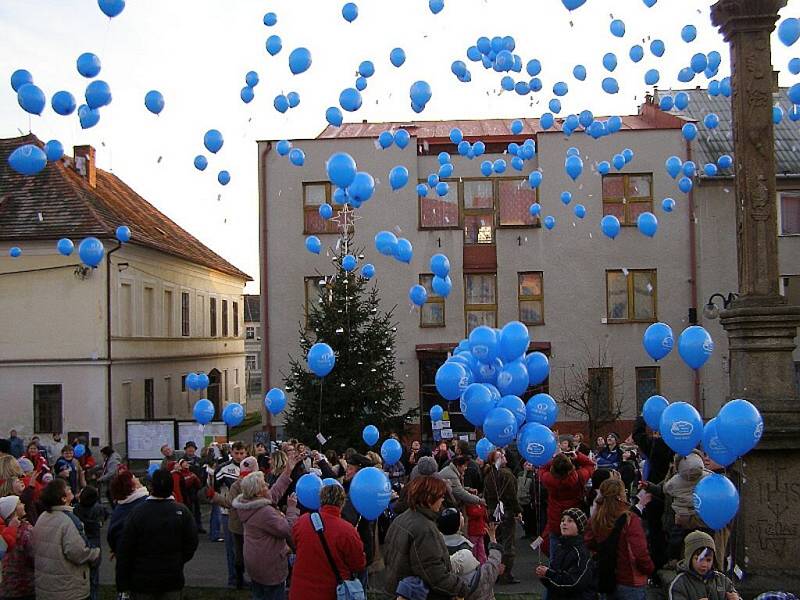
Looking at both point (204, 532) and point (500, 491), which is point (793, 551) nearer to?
point (500, 491)

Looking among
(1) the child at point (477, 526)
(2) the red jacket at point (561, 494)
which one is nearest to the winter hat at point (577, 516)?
(2) the red jacket at point (561, 494)

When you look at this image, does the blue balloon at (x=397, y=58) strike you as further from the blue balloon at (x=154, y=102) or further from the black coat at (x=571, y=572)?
the black coat at (x=571, y=572)

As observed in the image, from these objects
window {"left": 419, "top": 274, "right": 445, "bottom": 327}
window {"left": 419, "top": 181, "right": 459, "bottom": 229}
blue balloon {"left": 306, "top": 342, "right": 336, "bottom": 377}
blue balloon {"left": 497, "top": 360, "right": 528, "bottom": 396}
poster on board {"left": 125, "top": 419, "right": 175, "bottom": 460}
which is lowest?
poster on board {"left": 125, "top": 419, "right": 175, "bottom": 460}

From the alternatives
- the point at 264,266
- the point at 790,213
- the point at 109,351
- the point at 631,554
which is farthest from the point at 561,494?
the point at 790,213

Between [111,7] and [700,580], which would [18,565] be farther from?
[111,7]

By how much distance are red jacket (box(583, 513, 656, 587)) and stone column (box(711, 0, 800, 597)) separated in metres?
2.60

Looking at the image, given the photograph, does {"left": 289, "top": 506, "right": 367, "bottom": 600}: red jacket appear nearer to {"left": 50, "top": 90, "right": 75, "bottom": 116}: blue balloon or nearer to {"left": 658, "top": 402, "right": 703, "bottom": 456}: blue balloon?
{"left": 658, "top": 402, "right": 703, "bottom": 456}: blue balloon

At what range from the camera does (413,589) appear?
567 centimetres

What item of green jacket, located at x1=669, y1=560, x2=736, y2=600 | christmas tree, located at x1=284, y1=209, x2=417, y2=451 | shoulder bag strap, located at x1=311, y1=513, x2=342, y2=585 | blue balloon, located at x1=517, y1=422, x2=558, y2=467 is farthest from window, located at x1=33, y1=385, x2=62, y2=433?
green jacket, located at x1=669, y1=560, x2=736, y2=600

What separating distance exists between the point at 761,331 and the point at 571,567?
412 cm

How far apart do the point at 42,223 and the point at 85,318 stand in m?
3.06

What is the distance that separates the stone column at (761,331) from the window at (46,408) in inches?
858

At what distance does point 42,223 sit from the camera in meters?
27.4

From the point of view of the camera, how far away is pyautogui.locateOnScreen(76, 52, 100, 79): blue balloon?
477 inches
